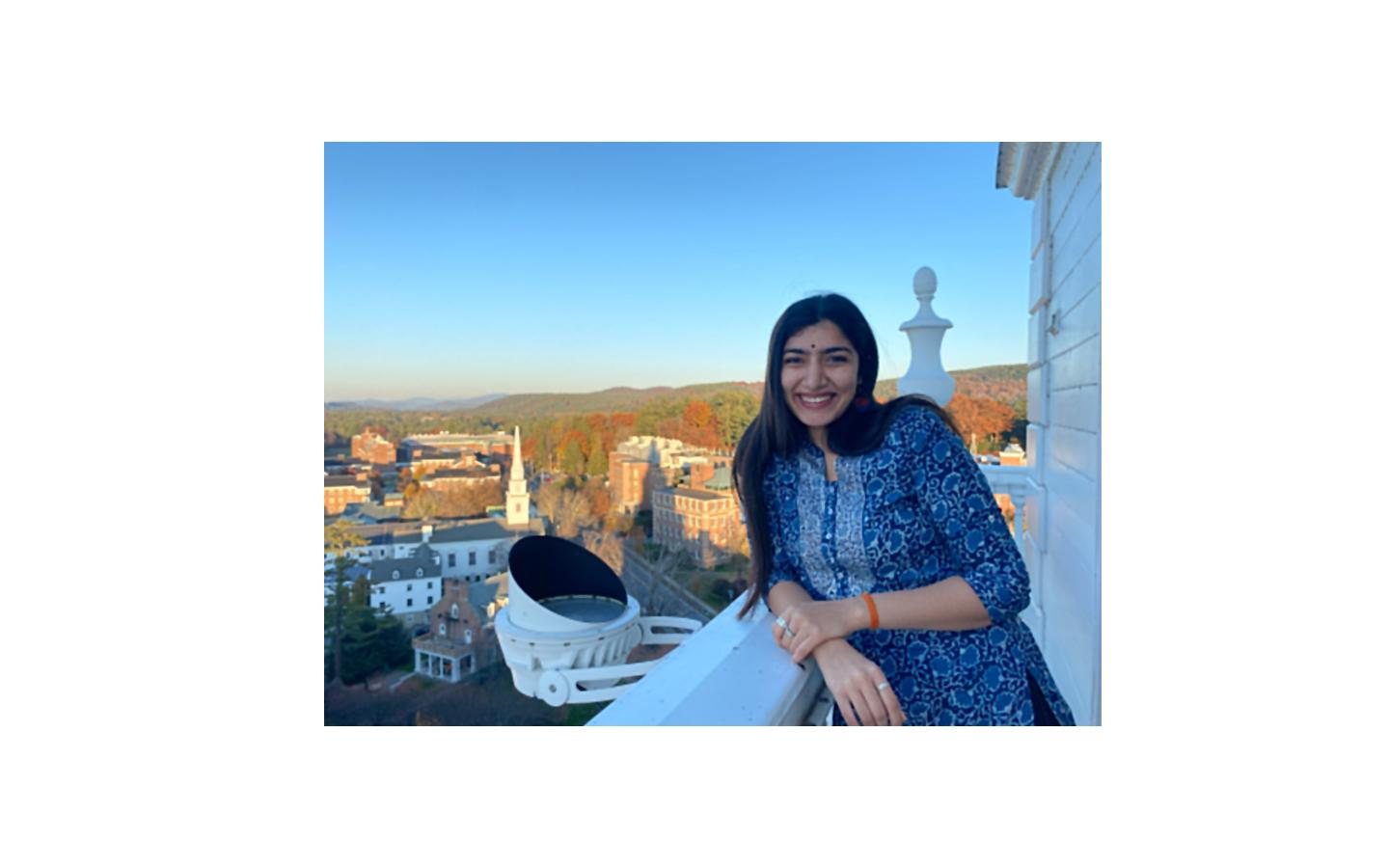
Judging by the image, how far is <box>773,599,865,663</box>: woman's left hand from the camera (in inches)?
51.2

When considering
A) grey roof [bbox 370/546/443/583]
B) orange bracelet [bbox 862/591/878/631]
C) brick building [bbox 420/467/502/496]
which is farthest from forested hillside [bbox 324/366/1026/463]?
orange bracelet [bbox 862/591/878/631]

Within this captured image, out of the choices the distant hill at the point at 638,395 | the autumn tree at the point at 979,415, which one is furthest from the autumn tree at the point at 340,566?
the autumn tree at the point at 979,415

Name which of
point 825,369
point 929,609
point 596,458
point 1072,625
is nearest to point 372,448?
point 596,458

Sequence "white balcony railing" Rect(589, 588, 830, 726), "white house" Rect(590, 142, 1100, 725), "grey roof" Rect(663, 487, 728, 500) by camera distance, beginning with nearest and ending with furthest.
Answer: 1. "white balcony railing" Rect(589, 588, 830, 726)
2. "white house" Rect(590, 142, 1100, 725)
3. "grey roof" Rect(663, 487, 728, 500)

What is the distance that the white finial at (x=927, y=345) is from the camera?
1686mm

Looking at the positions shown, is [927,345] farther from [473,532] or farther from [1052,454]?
[473,532]

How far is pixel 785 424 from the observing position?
147cm

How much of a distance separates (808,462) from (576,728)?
2.91 ft

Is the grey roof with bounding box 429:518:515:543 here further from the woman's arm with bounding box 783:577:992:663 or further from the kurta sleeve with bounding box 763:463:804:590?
the woman's arm with bounding box 783:577:992:663
